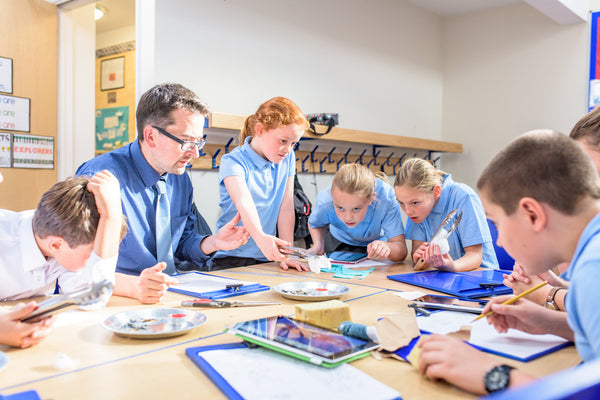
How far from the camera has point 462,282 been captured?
64.7 inches

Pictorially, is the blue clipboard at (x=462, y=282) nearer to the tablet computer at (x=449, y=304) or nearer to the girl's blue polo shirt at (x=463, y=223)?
the tablet computer at (x=449, y=304)

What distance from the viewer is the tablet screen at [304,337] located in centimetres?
87

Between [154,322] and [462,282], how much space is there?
108cm

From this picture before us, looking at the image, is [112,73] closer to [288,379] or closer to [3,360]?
[3,360]

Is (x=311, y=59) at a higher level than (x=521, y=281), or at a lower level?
higher

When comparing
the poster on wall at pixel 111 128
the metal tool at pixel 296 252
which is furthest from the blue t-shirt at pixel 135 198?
the poster on wall at pixel 111 128

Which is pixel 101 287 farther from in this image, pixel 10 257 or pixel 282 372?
pixel 10 257

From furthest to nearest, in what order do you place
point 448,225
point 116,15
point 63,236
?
point 116,15
point 448,225
point 63,236

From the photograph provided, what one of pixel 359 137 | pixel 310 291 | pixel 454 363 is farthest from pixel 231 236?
pixel 359 137

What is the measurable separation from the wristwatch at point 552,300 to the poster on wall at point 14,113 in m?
2.55

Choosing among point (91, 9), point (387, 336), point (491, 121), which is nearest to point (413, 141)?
point (491, 121)

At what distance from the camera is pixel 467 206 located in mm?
2123

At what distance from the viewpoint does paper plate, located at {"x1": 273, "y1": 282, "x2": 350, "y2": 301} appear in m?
1.39

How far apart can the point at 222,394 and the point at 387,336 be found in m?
0.38
